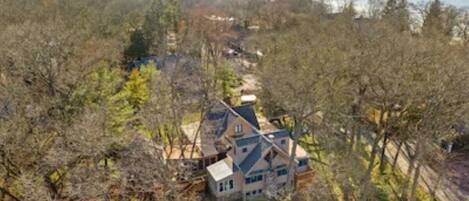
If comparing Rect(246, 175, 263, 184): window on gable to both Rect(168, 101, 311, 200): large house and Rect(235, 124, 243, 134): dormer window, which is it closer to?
Rect(168, 101, 311, 200): large house

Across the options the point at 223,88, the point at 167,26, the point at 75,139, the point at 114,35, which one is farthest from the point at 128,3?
the point at 75,139

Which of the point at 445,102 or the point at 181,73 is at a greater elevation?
the point at 445,102

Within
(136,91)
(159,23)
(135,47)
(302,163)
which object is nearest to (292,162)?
(302,163)

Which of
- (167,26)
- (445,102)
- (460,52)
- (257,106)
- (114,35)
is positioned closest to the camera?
(445,102)

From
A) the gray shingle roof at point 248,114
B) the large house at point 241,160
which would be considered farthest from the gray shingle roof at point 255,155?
the gray shingle roof at point 248,114

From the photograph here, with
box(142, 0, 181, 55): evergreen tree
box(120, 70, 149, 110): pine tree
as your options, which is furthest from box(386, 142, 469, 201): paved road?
box(142, 0, 181, 55): evergreen tree

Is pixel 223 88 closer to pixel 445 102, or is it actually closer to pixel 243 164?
pixel 243 164

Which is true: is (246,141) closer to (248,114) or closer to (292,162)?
(292,162)
